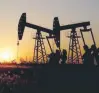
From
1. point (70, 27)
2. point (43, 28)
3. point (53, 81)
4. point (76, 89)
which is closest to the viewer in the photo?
point (76, 89)

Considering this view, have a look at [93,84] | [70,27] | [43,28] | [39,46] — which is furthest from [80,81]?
[39,46]

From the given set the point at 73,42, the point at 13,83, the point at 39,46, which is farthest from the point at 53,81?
the point at 39,46

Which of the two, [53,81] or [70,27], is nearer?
[53,81]

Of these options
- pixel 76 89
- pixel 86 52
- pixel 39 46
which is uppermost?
pixel 39 46

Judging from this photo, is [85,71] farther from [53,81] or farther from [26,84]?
[26,84]

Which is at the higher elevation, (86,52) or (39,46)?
(39,46)

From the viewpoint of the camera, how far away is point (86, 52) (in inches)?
816

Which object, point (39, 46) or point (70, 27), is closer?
point (70, 27)

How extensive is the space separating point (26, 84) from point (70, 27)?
27.2 meters

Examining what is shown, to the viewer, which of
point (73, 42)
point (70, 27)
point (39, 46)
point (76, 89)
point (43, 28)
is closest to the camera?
point (76, 89)

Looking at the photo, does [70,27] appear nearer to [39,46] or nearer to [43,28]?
[43,28]

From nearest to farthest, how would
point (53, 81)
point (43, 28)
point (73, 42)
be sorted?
point (53, 81)
point (43, 28)
point (73, 42)

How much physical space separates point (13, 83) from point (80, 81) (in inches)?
161

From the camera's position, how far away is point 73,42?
53.9 m
